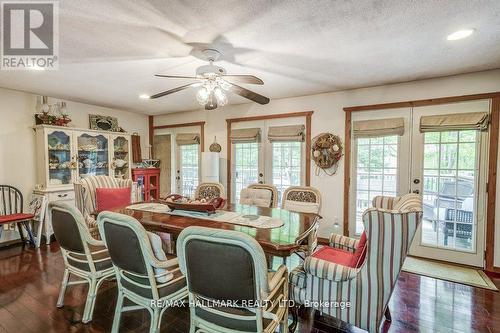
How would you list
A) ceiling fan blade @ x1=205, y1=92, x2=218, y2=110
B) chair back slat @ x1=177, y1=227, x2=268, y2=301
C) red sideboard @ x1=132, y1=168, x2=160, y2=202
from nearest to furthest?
1. chair back slat @ x1=177, y1=227, x2=268, y2=301
2. ceiling fan blade @ x1=205, y1=92, x2=218, y2=110
3. red sideboard @ x1=132, y1=168, x2=160, y2=202

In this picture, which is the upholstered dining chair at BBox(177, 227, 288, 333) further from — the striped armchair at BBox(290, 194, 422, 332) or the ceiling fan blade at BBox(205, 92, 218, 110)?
the ceiling fan blade at BBox(205, 92, 218, 110)

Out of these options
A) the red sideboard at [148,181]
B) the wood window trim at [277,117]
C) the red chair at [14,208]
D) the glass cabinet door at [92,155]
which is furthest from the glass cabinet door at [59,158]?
the wood window trim at [277,117]

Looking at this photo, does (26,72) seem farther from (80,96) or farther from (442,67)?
(442,67)

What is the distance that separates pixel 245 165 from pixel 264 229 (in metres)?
2.82

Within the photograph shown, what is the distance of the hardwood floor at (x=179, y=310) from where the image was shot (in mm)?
2027

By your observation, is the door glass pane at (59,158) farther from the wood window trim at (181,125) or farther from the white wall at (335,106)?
the white wall at (335,106)

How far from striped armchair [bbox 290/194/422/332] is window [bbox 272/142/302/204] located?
245 centimetres

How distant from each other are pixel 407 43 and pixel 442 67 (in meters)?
1.01

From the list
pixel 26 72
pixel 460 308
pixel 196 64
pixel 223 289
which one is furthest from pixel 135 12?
pixel 460 308

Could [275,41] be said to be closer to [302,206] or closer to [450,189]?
[302,206]

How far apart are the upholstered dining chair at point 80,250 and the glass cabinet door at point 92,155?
276 centimetres

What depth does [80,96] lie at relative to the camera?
4.21 metres

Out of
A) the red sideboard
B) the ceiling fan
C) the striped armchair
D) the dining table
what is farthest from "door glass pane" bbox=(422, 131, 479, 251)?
the red sideboard

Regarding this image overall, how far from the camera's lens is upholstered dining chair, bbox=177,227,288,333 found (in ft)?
4.05
